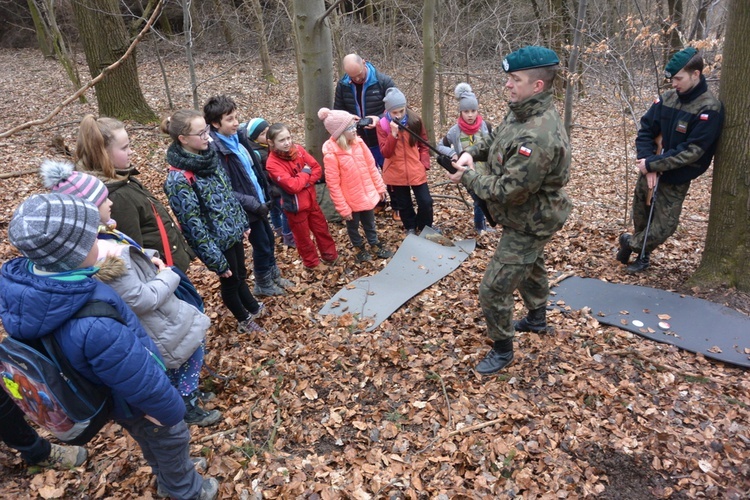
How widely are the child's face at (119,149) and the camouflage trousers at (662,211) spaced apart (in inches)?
196

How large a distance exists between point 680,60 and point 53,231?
5.12 m

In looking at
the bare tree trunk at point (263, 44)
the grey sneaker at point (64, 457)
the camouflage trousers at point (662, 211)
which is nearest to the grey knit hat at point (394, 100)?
the camouflage trousers at point (662, 211)

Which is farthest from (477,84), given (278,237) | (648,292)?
(648,292)

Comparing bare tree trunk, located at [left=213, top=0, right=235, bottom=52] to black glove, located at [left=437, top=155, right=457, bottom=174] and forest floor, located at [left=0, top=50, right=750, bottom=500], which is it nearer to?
forest floor, located at [left=0, top=50, right=750, bottom=500]

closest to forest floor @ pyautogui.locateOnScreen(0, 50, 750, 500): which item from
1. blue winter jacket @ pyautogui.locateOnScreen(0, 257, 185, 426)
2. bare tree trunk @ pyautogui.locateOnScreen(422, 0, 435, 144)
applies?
blue winter jacket @ pyautogui.locateOnScreen(0, 257, 185, 426)

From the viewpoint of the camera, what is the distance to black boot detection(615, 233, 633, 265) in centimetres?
540

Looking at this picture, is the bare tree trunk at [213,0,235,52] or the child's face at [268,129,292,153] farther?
the bare tree trunk at [213,0,235,52]

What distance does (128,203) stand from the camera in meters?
3.30

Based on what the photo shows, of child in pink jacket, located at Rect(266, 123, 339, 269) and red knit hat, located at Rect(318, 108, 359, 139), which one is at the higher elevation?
red knit hat, located at Rect(318, 108, 359, 139)

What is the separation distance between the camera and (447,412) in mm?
3602

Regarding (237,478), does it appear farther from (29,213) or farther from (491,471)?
(29,213)

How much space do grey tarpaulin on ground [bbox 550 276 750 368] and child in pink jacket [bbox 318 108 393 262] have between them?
235 cm

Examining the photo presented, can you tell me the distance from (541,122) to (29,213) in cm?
296

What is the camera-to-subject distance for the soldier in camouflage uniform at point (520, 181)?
3203 mm
